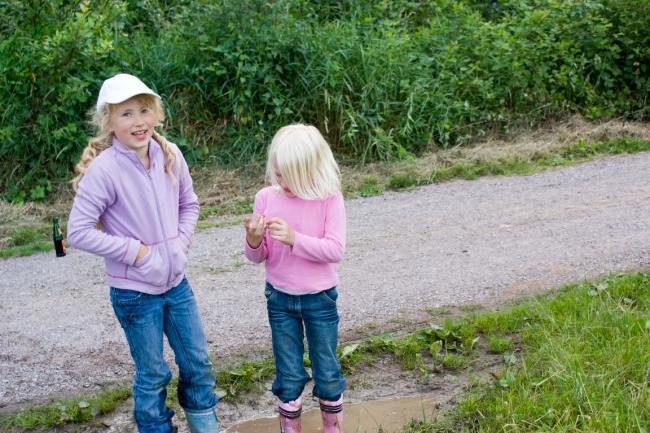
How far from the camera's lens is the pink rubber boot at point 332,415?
12.6ft

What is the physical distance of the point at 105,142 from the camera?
3.62 metres

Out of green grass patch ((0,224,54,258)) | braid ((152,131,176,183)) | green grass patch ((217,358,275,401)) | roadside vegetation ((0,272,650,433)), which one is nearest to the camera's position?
braid ((152,131,176,183))

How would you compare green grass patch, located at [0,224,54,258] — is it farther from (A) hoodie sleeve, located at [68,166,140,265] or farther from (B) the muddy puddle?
(A) hoodie sleeve, located at [68,166,140,265]

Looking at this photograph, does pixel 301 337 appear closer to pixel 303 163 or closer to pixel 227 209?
pixel 303 163

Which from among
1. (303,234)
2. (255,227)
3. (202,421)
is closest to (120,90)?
(255,227)

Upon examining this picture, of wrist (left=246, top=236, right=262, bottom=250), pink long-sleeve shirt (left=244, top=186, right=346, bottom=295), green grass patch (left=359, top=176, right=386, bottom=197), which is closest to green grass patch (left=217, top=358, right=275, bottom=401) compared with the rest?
pink long-sleeve shirt (left=244, top=186, right=346, bottom=295)

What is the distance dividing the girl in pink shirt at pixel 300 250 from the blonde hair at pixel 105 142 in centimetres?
41

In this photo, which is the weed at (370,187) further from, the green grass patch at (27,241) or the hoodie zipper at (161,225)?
the hoodie zipper at (161,225)

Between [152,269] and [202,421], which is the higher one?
[152,269]

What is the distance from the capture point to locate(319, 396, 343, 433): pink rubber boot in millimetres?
3832

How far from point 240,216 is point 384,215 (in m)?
1.25

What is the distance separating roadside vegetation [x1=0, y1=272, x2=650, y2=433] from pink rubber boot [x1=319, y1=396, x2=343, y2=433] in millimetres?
367

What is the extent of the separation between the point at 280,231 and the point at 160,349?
73cm

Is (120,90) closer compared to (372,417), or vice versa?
(120,90)
